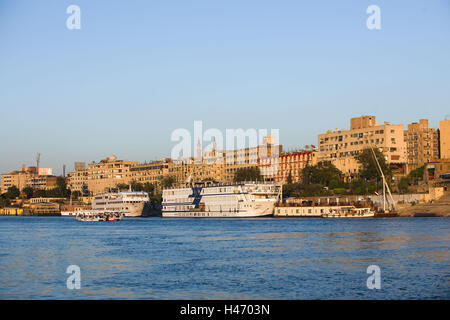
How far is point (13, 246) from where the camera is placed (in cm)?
6469

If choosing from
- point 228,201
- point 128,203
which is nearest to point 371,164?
point 228,201

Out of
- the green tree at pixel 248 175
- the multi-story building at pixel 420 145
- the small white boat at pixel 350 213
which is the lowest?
the small white boat at pixel 350 213

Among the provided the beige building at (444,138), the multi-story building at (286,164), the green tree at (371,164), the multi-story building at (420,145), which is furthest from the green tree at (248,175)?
the beige building at (444,138)

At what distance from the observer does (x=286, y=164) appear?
181000mm

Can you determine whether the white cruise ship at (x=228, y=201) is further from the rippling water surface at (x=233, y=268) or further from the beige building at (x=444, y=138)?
the rippling water surface at (x=233, y=268)

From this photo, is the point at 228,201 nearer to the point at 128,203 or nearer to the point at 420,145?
the point at 128,203

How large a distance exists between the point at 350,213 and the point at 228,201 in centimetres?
2782

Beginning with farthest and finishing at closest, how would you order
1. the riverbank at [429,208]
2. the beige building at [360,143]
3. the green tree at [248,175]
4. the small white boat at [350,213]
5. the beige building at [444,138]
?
the green tree at [248,175]
the beige building at [360,143]
the beige building at [444,138]
the small white boat at [350,213]
the riverbank at [429,208]

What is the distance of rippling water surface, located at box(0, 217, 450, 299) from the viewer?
112 feet

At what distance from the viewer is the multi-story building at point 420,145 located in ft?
496

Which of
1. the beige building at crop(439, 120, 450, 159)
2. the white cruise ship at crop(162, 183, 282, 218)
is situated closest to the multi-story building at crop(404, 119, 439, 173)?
the beige building at crop(439, 120, 450, 159)

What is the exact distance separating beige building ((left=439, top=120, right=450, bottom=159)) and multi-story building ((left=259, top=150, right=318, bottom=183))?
3520 cm

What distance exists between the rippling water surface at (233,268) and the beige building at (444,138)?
81.4 metres
